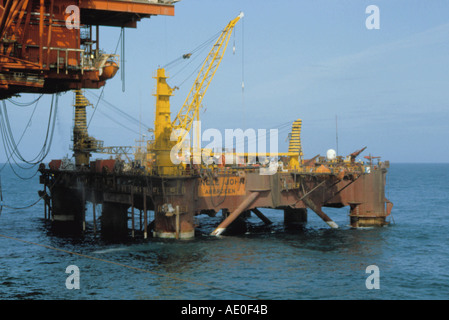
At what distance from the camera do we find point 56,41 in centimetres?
2953

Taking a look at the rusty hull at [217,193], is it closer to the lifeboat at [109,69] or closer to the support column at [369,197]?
the support column at [369,197]

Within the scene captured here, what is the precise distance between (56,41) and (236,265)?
23806mm

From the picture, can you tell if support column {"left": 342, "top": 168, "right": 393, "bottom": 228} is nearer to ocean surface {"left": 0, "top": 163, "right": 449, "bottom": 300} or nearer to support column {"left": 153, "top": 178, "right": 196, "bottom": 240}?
ocean surface {"left": 0, "top": 163, "right": 449, "bottom": 300}

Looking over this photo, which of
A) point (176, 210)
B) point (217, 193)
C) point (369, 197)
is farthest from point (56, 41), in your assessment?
point (369, 197)

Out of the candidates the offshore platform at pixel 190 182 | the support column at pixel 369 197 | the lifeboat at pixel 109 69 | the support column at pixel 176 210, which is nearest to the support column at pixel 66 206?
the offshore platform at pixel 190 182

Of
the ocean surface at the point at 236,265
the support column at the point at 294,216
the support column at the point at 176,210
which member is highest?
the support column at the point at 176,210

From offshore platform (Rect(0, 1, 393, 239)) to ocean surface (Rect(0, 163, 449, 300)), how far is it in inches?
121

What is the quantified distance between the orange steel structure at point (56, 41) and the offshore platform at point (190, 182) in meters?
21.6

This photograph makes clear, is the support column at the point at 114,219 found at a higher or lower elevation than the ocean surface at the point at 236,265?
higher

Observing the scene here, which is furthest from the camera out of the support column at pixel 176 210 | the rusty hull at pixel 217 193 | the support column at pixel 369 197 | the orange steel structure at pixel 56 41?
the support column at pixel 369 197

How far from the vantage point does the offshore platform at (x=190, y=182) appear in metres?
53.9

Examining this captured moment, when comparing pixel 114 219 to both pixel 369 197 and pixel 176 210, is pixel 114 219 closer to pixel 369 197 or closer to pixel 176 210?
pixel 176 210
